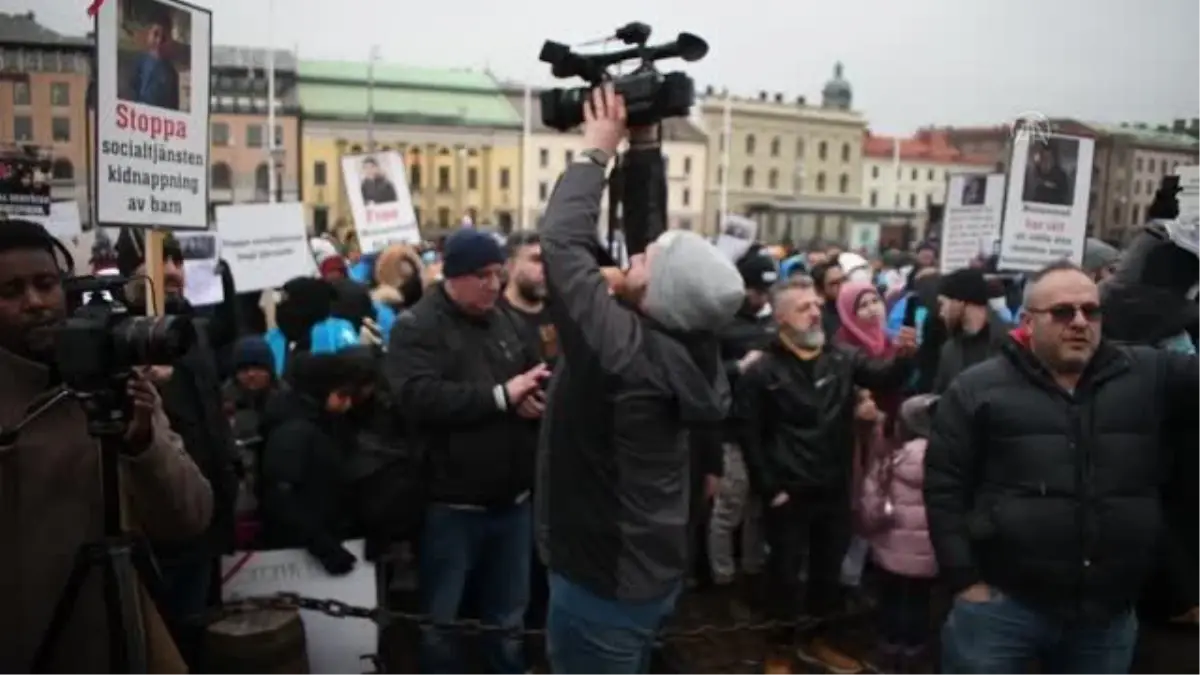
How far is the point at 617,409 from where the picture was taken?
2.83 m

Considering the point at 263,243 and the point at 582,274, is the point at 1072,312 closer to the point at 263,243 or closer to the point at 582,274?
the point at 582,274

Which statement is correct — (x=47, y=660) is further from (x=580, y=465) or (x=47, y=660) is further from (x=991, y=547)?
(x=991, y=547)

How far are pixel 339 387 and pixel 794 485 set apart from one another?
2.20 meters

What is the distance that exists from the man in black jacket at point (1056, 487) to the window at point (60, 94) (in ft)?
167

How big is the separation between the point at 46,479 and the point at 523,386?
1.90m

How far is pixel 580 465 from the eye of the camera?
2.90m

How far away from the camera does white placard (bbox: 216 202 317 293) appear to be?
7.83 m

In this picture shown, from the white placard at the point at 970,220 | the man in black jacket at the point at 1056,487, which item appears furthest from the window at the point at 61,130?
the man in black jacket at the point at 1056,487

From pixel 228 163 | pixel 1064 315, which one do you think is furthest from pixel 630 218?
pixel 228 163

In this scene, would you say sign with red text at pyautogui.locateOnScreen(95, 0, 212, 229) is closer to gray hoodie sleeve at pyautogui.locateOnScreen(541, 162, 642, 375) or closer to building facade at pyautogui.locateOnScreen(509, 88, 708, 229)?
gray hoodie sleeve at pyautogui.locateOnScreen(541, 162, 642, 375)

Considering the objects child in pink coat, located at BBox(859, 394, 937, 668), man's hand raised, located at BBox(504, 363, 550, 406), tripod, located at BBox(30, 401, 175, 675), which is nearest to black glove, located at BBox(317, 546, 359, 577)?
man's hand raised, located at BBox(504, 363, 550, 406)

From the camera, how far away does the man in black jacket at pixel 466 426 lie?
4109 millimetres

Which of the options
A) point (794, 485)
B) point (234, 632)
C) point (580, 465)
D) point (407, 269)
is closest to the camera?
point (580, 465)

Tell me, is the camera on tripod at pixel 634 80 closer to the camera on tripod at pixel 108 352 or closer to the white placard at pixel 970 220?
the camera on tripod at pixel 108 352
